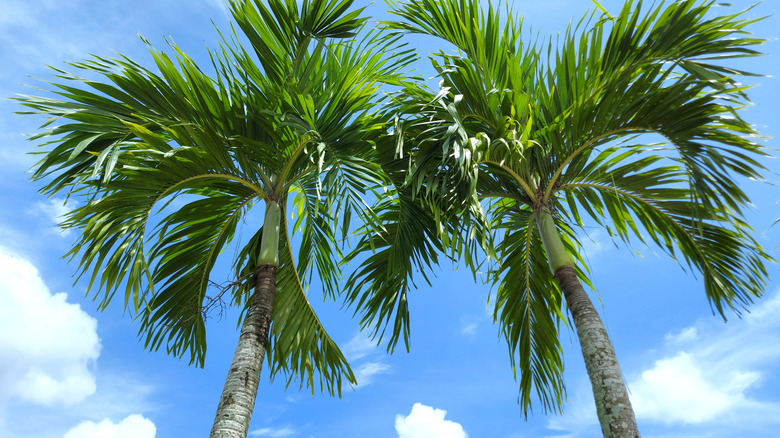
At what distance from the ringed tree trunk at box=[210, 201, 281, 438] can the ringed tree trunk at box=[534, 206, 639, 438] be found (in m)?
2.69

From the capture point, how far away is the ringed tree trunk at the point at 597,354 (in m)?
3.88

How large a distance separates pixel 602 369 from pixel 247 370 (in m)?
2.84

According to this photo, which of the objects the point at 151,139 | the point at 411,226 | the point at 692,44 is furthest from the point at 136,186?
the point at 692,44

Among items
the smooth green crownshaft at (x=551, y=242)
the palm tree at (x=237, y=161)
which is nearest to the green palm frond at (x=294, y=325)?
the palm tree at (x=237, y=161)

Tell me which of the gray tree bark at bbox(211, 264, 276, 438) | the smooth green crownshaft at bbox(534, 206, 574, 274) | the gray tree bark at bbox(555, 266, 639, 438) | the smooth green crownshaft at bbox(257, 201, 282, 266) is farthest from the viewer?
the smooth green crownshaft at bbox(257, 201, 282, 266)

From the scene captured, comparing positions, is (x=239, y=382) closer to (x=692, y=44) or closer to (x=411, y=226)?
(x=411, y=226)

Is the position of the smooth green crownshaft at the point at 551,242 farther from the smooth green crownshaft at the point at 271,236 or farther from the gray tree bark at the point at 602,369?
the smooth green crownshaft at the point at 271,236

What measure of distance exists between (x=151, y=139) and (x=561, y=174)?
3.90m

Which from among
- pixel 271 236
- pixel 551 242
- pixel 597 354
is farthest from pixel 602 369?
pixel 271 236

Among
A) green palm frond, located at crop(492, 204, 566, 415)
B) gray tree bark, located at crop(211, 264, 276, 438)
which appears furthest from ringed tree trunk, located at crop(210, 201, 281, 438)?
green palm frond, located at crop(492, 204, 566, 415)

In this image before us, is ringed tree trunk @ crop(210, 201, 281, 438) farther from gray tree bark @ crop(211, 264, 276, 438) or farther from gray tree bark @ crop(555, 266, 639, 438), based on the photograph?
gray tree bark @ crop(555, 266, 639, 438)

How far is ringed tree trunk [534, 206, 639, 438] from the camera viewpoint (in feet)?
12.7

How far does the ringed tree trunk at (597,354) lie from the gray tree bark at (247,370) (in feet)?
8.88

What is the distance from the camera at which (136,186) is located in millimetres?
4371
